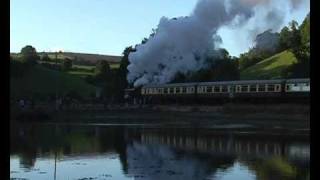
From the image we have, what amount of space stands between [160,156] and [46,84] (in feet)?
311


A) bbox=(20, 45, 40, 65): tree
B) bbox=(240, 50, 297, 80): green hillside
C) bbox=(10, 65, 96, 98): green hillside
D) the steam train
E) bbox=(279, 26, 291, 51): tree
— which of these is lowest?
the steam train

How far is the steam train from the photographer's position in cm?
6069

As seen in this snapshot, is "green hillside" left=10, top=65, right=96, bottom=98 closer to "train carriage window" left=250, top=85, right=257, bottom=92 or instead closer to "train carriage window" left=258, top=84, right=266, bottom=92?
"train carriage window" left=250, top=85, right=257, bottom=92

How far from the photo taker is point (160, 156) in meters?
27.9

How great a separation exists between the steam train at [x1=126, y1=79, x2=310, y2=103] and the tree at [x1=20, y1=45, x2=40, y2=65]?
4789cm

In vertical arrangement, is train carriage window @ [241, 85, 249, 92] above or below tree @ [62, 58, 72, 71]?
below

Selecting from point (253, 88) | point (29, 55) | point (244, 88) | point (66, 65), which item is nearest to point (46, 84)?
point (29, 55)

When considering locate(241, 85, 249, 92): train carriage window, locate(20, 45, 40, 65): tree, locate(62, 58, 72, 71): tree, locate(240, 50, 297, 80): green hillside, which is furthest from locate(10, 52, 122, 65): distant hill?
locate(241, 85, 249, 92): train carriage window

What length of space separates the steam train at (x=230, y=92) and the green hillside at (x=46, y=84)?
31786 mm

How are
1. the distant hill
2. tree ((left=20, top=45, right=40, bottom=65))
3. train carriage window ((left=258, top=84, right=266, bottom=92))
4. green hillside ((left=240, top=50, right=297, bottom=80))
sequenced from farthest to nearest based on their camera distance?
the distant hill < tree ((left=20, top=45, right=40, bottom=65)) < green hillside ((left=240, top=50, right=297, bottom=80)) < train carriage window ((left=258, top=84, right=266, bottom=92))

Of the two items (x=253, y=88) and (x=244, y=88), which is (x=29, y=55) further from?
(x=253, y=88)

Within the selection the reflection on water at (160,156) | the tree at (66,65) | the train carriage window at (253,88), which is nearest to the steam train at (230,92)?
the train carriage window at (253,88)
